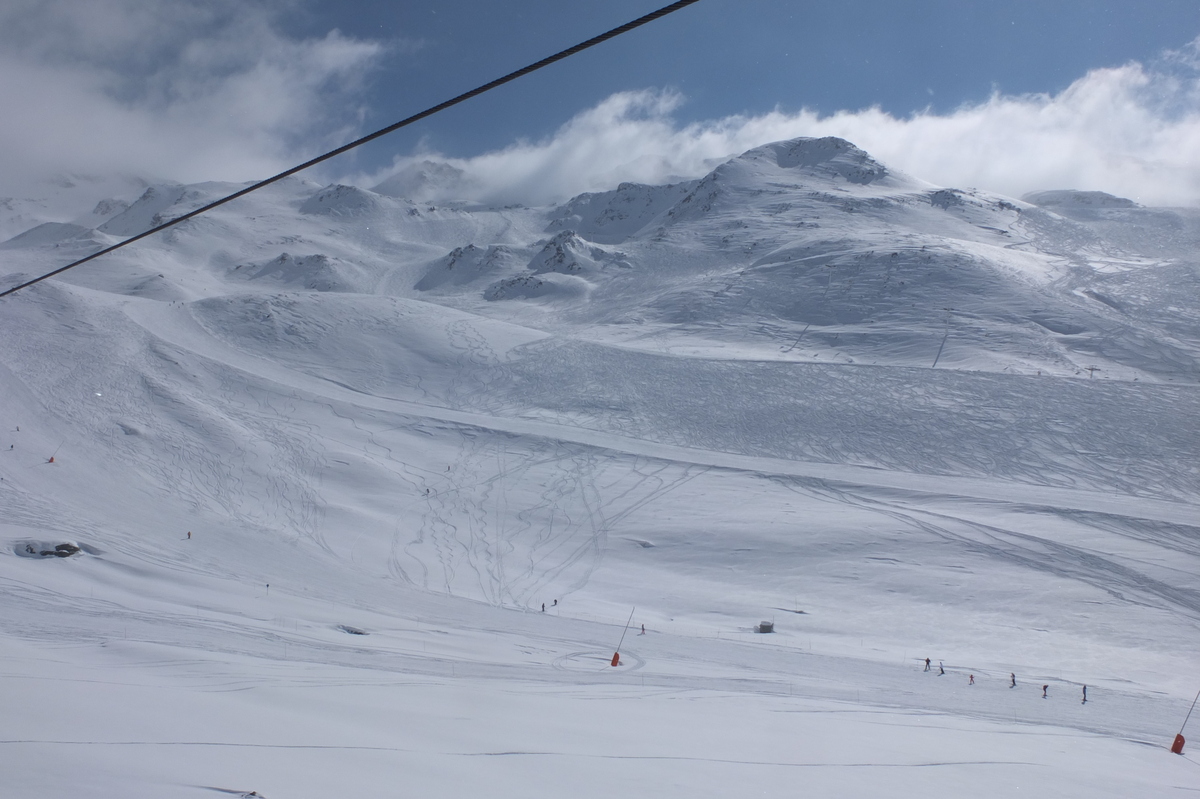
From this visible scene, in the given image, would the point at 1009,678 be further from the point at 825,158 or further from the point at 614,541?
the point at 825,158

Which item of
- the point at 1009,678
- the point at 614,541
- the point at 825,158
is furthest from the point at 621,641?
the point at 825,158

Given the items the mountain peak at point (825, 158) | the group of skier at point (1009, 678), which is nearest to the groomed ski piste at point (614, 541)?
the group of skier at point (1009, 678)

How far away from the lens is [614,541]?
28.0m

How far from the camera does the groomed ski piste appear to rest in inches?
283

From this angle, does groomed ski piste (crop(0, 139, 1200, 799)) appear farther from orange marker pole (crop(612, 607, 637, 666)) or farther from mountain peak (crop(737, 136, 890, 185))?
mountain peak (crop(737, 136, 890, 185))

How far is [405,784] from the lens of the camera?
5.29 metres

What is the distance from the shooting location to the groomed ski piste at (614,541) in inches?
283

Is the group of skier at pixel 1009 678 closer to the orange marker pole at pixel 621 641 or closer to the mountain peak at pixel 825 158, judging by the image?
the orange marker pole at pixel 621 641

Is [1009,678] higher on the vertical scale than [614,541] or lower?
higher

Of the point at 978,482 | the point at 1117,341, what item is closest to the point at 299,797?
the point at 978,482

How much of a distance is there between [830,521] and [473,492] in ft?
53.0

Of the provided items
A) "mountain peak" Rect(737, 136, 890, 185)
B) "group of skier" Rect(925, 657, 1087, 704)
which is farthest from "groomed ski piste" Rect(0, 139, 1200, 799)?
"mountain peak" Rect(737, 136, 890, 185)

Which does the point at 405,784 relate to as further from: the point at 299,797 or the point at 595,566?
the point at 595,566

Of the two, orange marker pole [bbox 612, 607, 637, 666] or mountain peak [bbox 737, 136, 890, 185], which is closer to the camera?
orange marker pole [bbox 612, 607, 637, 666]
